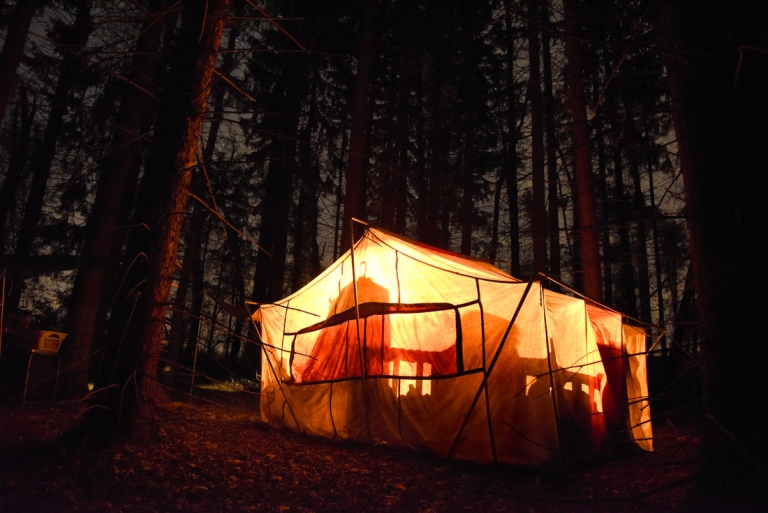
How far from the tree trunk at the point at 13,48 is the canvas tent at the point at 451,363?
5051 mm

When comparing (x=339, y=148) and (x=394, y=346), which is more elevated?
(x=339, y=148)

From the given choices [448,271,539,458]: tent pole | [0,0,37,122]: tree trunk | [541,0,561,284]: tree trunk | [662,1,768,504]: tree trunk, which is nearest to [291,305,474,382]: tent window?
[448,271,539,458]: tent pole

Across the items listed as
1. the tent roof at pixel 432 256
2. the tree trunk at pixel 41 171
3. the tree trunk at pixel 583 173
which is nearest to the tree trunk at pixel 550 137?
the tree trunk at pixel 583 173

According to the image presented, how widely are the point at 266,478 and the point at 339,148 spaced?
9.64ft

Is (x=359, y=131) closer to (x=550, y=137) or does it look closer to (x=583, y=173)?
(x=583, y=173)

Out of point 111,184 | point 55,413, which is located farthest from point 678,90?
point 111,184

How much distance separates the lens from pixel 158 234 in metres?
4.19

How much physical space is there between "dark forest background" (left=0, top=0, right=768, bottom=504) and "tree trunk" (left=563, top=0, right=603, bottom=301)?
0.04m

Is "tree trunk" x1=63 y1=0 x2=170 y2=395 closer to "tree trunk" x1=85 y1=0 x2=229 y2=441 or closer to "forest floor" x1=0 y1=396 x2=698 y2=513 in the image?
"forest floor" x1=0 y1=396 x2=698 y2=513

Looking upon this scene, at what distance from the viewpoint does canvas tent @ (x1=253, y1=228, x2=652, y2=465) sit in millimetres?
4832

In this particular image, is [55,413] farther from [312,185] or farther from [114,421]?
[312,185]

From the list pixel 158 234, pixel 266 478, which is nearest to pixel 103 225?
pixel 158 234

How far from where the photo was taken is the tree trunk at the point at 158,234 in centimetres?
390

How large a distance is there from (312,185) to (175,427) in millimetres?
12916
